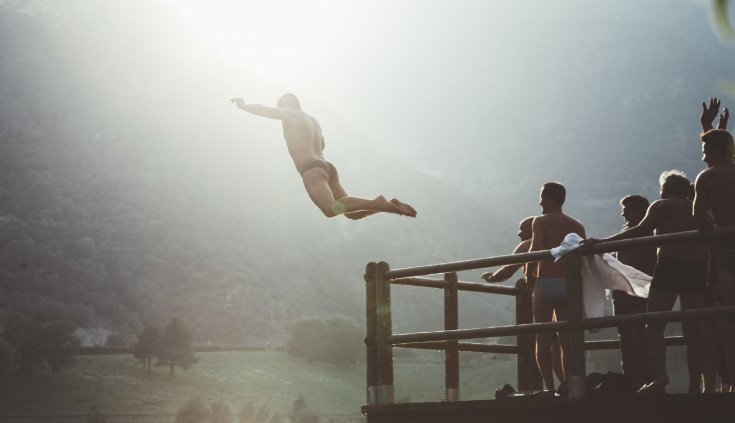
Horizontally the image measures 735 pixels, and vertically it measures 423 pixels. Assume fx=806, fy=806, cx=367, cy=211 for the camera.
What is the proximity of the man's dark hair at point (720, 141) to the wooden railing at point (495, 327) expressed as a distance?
74cm

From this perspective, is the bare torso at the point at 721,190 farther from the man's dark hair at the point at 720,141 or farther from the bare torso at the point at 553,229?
the bare torso at the point at 553,229

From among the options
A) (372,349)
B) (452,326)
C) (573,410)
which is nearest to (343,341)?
(452,326)

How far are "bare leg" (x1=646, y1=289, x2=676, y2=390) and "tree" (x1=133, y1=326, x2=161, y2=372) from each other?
365ft

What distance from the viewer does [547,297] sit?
22.0 feet

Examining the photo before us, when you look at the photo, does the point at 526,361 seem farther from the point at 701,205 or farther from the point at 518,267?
the point at 701,205

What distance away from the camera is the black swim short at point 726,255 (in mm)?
5492

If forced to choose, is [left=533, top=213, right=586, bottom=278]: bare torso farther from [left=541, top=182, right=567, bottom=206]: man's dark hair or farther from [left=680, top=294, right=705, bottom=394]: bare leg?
[left=680, top=294, right=705, bottom=394]: bare leg

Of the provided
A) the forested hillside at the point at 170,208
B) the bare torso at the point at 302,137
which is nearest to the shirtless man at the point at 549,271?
the bare torso at the point at 302,137

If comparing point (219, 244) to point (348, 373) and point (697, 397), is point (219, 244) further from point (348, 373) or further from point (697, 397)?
point (697, 397)

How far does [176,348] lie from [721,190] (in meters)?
113

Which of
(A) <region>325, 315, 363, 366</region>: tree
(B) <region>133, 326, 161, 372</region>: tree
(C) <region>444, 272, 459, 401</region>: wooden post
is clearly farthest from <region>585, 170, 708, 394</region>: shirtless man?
(A) <region>325, 315, 363, 366</region>: tree

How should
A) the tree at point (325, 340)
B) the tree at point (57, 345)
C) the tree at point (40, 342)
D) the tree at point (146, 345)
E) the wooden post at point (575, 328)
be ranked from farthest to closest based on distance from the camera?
the tree at point (325, 340) → the tree at point (146, 345) → the tree at point (40, 342) → the tree at point (57, 345) → the wooden post at point (575, 328)

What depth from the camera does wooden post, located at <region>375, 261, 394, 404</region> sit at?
7137 mm

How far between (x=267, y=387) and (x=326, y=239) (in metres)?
44.8
